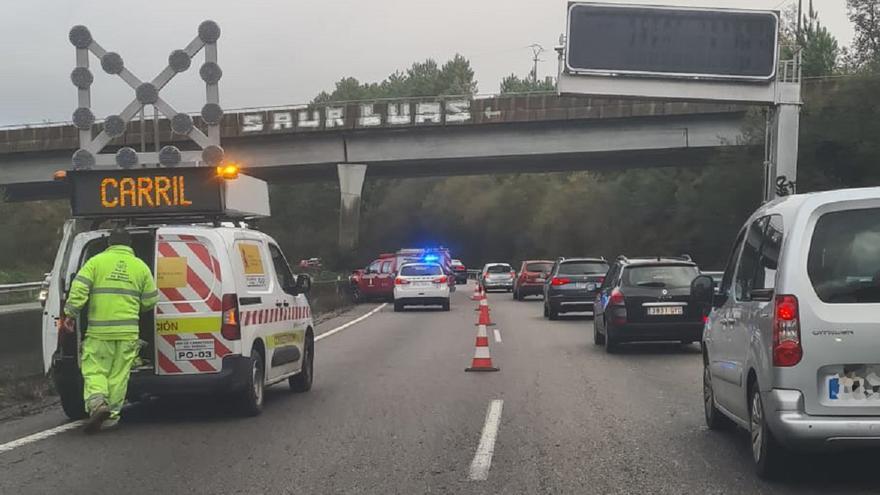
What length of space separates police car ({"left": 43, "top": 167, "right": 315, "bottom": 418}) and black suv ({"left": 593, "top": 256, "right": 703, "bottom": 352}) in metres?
6.96

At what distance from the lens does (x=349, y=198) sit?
55125mm

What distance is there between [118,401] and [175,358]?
641mm

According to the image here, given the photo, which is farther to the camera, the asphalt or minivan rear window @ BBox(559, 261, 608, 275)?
minivan rear window @ BBox(559, 261, 608, 275)

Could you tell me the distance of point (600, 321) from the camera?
18.2m

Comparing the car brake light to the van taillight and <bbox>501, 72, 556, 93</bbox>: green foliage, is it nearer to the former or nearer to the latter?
the van taillight

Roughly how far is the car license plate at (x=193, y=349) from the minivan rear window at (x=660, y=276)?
8.85 meters

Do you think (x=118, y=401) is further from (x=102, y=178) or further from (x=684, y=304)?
(x=684, y=304)

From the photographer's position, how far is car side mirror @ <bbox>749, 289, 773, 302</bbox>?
6.70 meters

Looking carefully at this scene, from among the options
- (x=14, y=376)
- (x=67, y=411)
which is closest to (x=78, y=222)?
(x=67, y=411)

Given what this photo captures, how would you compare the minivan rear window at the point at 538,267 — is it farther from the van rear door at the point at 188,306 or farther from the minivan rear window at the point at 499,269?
the van rear door at the point at 188,306

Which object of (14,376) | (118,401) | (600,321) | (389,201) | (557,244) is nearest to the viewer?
(118,401)

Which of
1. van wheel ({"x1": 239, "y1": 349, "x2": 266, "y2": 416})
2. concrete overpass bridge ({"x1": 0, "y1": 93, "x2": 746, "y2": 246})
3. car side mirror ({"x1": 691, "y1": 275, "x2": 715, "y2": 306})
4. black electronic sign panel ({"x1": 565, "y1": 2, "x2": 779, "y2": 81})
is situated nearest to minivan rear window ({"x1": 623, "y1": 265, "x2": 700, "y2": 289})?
van wheel ({"x1": 239, "y1": 349, "x2": 266, "y2": 416})

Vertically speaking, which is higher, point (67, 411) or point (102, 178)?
point (102, 178)

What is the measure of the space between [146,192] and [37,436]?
2.60 m
